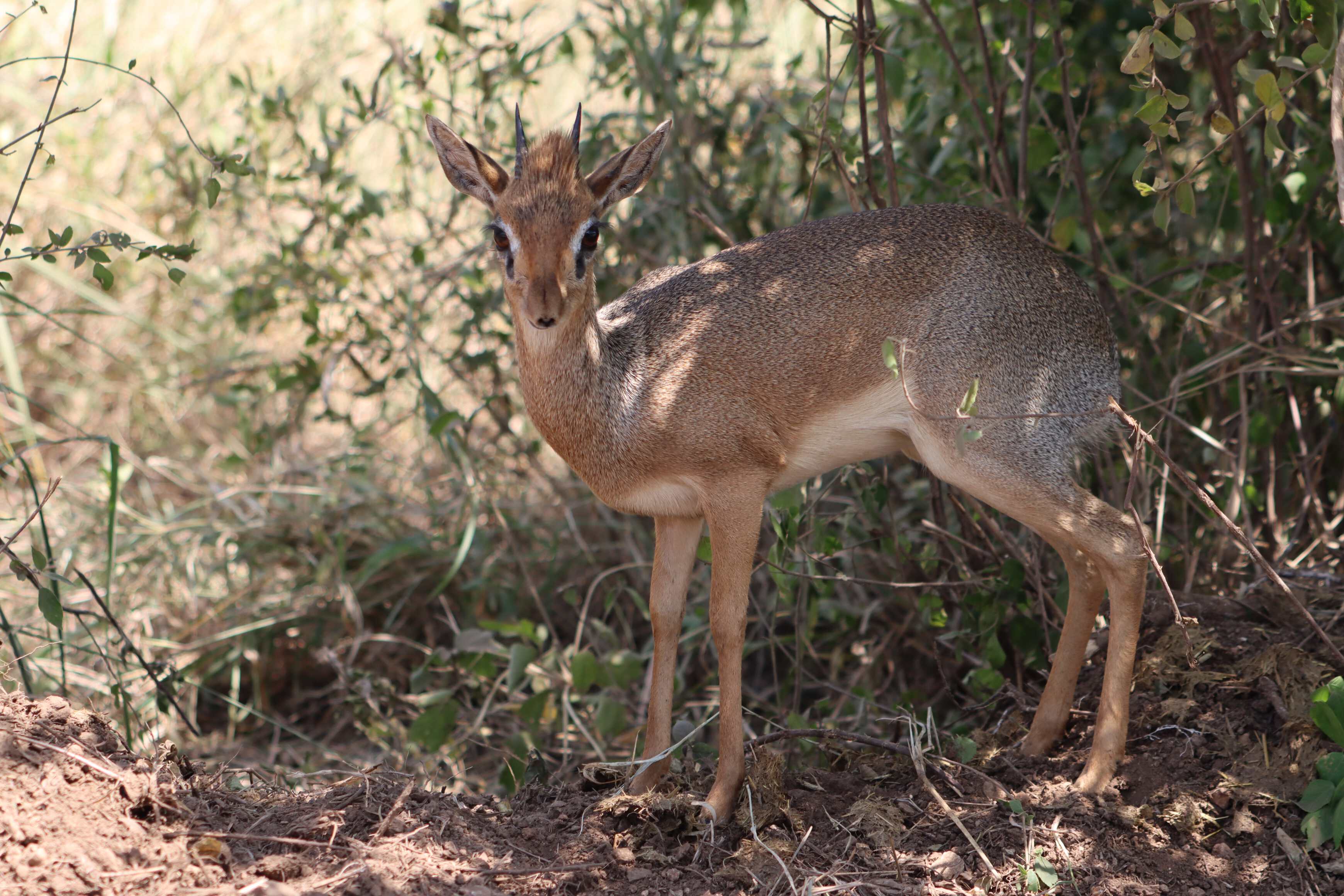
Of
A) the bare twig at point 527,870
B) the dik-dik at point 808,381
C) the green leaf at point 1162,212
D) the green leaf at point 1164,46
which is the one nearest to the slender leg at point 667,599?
the dik-dik at point 808,381

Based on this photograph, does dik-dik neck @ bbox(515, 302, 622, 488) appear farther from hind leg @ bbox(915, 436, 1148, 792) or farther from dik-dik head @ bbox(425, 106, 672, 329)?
hind leg @ bbox(915, 436, 1148, 792)

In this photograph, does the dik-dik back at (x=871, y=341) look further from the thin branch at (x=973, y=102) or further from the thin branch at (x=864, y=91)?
the thin branch at (x=973, y=102)

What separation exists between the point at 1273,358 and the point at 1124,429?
917mm

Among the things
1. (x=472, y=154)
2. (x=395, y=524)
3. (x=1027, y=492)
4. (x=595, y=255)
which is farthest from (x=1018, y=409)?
(x=395, y=524)

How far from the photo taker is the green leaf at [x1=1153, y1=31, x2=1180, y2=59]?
10.6 feet

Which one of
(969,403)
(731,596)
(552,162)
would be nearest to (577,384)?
(552,162)

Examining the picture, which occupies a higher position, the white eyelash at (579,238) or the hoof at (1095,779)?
the white eyelash at (579,238)

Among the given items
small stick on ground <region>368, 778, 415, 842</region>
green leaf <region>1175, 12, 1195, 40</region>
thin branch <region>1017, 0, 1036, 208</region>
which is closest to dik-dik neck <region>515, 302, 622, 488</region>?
small stick on ground <region>368, 778, 415, 842</region>

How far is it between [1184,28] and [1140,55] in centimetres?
13

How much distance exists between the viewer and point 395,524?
247 inches

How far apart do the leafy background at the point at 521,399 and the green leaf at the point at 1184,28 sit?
297 mm

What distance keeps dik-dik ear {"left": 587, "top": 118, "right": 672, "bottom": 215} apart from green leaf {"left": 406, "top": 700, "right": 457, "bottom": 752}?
2.22 m

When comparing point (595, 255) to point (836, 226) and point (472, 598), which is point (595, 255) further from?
point (472, 598)

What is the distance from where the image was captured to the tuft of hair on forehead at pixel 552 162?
12.1 ft
